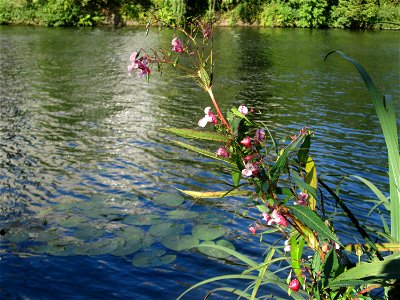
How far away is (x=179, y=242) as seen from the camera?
660 cm

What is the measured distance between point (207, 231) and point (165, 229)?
0.52 meters

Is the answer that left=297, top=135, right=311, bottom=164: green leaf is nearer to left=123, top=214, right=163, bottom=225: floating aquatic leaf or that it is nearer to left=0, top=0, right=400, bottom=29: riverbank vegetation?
left=123, top=214, right=163, bottom=225: floating aquatic leaf

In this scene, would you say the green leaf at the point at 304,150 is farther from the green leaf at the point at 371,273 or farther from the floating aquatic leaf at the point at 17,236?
the floating aquatic leaf at the point at 17,236

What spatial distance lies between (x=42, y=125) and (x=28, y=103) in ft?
8.40

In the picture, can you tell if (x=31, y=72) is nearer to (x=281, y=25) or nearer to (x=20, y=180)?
(x=20, y=180)

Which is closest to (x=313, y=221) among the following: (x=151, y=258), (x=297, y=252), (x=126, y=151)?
(x=297, y=252)

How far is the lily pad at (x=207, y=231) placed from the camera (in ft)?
22.2

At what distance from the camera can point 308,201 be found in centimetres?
252

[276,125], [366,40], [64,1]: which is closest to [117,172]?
[276,125]

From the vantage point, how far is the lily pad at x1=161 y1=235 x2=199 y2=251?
650 cm

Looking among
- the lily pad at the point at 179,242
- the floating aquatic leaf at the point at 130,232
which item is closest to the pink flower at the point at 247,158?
the lily pad at the point at 179,242

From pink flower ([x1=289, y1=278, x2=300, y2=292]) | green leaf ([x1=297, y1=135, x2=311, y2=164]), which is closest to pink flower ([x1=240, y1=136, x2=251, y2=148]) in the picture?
green leaf ([x1=297, y1=135, x2=311, y2=164])

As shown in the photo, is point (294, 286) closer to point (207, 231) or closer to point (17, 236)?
point (207, 231)

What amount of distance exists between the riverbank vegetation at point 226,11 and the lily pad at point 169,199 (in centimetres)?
2968
